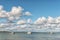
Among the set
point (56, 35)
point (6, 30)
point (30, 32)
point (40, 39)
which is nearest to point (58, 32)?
point (56, 35)

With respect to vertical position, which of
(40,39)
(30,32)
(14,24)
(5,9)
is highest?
(5,9)

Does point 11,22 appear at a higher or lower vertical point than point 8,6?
lower

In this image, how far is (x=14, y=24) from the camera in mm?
1960

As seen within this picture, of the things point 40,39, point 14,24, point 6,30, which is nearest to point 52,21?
point 40,39

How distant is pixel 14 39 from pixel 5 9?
1.82 ft

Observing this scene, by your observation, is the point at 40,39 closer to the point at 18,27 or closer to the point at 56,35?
the point at 56,35

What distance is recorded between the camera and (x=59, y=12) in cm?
200

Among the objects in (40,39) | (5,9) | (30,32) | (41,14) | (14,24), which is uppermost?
(5,9)

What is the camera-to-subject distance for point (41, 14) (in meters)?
2.03

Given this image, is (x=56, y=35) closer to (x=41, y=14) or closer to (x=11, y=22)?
(x=41, y=14)

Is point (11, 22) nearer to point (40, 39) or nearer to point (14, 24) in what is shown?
point (14, 24)

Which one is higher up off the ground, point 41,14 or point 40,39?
point 41,14

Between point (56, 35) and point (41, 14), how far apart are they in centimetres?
44

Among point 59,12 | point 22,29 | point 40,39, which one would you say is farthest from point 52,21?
point 22,29
